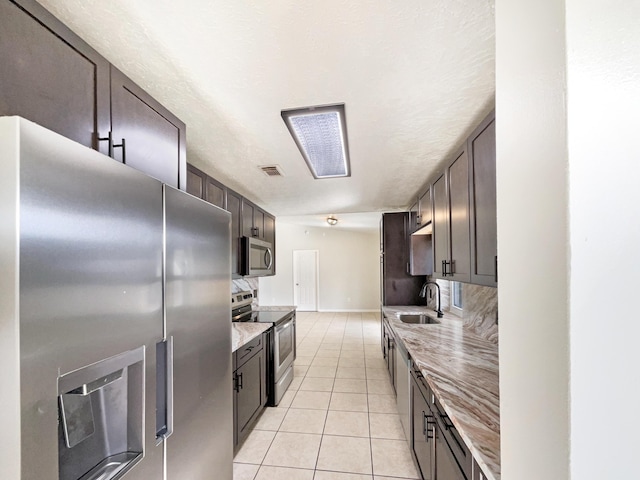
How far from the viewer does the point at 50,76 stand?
2.93 ft

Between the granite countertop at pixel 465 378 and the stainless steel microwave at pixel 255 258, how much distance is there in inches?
64.3

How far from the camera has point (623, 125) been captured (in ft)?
1.59

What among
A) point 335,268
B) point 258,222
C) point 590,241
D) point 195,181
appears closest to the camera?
point 590,241

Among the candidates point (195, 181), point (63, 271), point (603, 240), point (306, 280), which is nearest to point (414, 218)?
point (195, 181)

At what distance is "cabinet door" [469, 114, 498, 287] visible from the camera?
1.38m

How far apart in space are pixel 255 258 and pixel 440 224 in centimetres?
199

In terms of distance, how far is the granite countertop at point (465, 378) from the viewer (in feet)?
3.07

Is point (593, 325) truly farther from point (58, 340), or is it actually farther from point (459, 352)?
point (459, 352)

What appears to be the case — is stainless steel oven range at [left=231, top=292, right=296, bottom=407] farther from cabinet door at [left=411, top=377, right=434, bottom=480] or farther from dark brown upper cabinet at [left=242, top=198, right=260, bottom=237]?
cabinet door at [left=411, top=377, right=434, bottom=480]

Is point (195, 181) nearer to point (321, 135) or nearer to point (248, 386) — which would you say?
point (321, 135)

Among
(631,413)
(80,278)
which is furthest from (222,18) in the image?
(631,413)

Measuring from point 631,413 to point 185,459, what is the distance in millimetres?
1393

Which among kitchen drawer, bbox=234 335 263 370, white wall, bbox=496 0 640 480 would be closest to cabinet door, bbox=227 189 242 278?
kitchen drawer, bbox=234 335 263 370

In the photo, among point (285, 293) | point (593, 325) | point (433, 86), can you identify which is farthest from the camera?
point (285, 293)
